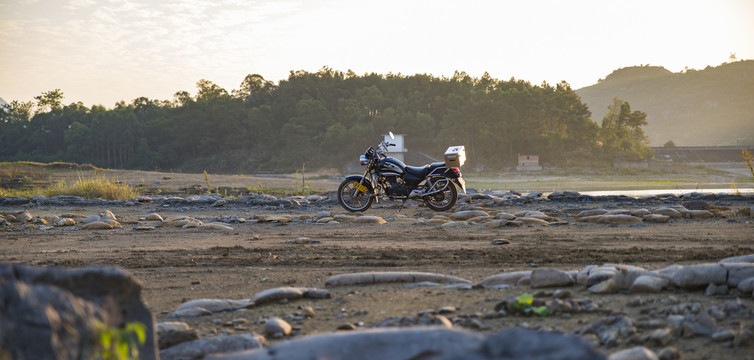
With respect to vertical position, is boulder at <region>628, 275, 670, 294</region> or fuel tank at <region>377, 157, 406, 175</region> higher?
fuel tank at <region>377, 157, 406, 175</region>

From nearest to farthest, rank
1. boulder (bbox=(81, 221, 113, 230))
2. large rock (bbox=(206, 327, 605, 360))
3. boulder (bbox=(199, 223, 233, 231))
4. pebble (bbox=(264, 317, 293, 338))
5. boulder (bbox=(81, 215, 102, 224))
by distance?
large rock (bbox=(206, 327, 605, 360)), pebble (bbox=(264, 317, 293, 338)), boulder (bbox=(199, 223, 233, 231)), boulder (bbox=(81, 221, 113, 230)), boulder (bbox=(81, 215, 102, 224))

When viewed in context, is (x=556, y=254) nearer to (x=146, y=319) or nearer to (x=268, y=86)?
(x=146, y=319)

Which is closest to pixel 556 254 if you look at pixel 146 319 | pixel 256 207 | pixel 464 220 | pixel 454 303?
pixel 454 303

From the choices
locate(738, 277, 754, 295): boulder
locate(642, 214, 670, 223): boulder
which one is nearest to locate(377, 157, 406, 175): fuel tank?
locate(642, 214, 670, 223): boulder

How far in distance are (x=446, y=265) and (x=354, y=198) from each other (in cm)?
631

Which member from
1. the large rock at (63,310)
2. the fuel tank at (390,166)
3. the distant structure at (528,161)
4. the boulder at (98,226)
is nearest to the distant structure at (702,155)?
the distant structure at (528,161)

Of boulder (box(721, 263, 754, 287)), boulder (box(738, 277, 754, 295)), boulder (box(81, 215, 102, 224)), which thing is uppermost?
boulder (box(721, 263, 754, 287))

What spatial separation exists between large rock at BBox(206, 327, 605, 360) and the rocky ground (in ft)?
4.85

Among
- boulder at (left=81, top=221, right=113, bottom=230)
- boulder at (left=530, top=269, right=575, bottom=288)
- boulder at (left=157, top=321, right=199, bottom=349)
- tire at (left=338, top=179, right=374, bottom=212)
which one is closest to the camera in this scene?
boulder at (left=157, top=321, right=199, bottom=349)

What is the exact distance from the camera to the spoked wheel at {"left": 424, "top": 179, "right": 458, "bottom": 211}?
11.4m

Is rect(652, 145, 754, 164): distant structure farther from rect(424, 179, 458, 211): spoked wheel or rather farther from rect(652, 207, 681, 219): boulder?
rect(424, 179, 458, 211): spoked wheel

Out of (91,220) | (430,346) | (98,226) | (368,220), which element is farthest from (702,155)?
(430,346)

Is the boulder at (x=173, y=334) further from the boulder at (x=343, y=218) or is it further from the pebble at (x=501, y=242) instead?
the boulder at (x=343, y=218)

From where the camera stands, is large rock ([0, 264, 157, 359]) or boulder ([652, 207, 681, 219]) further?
boulder ([652, 207, 681, 219])
